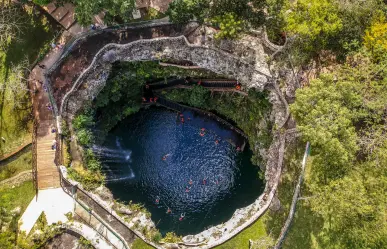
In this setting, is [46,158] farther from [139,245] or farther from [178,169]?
[178,169]

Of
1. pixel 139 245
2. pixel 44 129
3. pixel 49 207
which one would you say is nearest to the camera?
pixel 139 245

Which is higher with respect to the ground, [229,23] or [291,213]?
[229,23]

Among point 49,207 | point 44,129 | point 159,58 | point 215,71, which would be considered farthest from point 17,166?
point 215,71

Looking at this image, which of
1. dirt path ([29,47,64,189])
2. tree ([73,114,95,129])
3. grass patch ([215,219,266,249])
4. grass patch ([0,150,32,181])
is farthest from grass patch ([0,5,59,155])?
grass patch ([215,219,266,249])

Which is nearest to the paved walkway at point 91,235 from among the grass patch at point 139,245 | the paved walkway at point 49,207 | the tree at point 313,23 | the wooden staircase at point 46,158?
the paved walkway at point 49,207

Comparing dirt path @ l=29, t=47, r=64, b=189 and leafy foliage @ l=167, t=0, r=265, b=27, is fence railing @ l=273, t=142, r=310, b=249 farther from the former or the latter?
dirt path @ l=29, t=47, r=64, b=189

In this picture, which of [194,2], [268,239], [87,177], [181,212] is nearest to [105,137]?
[87,177]

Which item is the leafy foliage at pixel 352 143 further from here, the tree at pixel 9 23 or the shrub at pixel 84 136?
the tree at pixel 9 23
